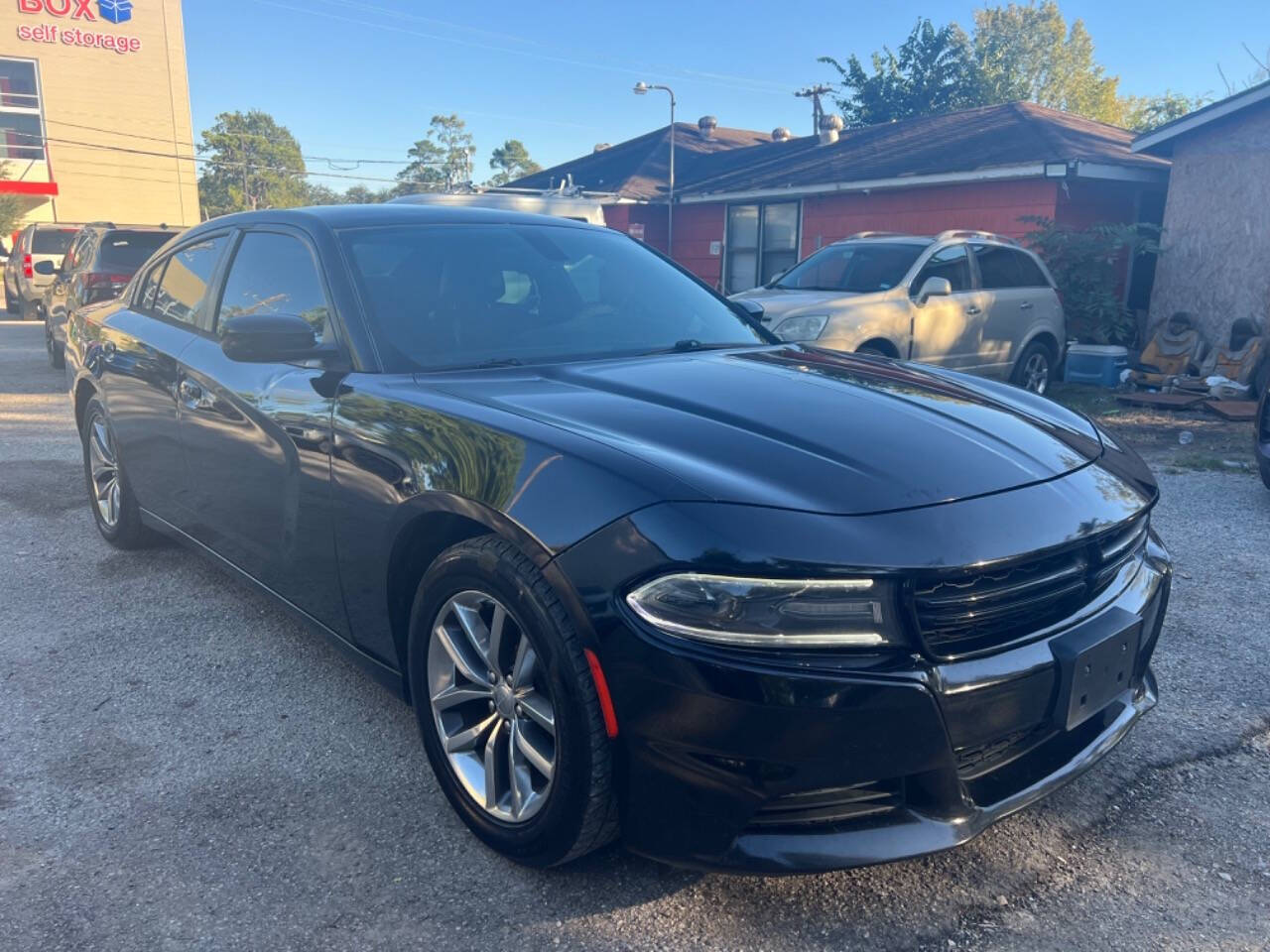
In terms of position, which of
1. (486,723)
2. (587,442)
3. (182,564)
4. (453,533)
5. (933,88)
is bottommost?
(182,564)

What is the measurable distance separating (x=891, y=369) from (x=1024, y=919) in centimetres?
182

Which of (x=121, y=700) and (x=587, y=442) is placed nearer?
(x=587, y=442)

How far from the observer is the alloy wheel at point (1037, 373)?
1006cm

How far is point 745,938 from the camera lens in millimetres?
2240

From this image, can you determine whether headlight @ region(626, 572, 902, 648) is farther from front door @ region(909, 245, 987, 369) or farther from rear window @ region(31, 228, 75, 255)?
rear window @ region(31, 228, 75, 255)

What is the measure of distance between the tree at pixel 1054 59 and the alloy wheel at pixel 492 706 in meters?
60.7

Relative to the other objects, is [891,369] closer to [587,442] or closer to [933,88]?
[587,442]

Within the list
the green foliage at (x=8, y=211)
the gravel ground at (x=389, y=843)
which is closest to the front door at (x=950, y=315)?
the gravel ground at (x=389, y=843)

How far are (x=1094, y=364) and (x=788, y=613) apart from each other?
1053 cm

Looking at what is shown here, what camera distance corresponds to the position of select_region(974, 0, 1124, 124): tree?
55.6m

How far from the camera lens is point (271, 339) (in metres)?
3.04

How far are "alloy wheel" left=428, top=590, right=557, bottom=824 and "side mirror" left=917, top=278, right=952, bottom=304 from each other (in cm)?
706

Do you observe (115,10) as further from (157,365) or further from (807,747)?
(807,747)

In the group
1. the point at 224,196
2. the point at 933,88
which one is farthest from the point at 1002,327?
the point at 224,196
